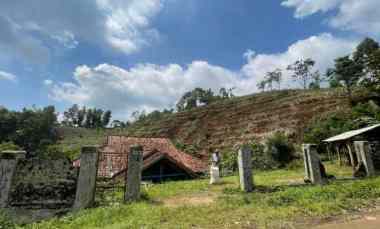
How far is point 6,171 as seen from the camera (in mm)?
7809

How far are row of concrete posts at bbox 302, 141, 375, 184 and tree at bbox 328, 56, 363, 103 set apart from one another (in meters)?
23.0

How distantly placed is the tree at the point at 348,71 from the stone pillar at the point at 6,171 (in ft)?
111

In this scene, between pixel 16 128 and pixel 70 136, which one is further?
pixel 70 136

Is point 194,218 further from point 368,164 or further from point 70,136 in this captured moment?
point 70,136

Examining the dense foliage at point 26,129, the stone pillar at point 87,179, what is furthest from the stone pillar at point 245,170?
the dense foliage at point 26,129

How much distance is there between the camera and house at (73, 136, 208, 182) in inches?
640

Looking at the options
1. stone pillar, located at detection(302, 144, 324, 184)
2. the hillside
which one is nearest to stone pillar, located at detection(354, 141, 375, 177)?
stone pillar, located at detection(302, 144, 324, 184)

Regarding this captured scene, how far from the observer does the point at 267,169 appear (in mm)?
20594

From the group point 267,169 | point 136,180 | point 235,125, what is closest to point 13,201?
point 136,180

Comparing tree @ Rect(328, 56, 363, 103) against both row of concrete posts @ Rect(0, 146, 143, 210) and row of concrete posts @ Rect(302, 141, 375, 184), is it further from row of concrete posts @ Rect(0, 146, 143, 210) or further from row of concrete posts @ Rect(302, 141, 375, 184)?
row of concrete posts @ Rect(0, 146, 143, 210)

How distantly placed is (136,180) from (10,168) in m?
3.87

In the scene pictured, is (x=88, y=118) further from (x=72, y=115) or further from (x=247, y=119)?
(x=247, y=119)

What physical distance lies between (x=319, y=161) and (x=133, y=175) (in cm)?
770

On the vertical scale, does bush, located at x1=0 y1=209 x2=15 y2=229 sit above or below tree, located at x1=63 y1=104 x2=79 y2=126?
below
